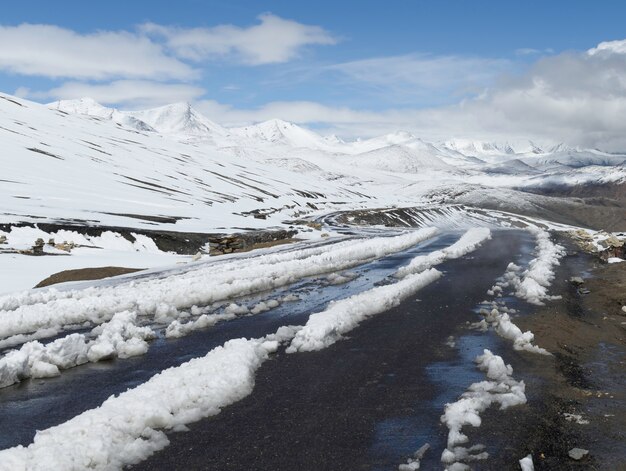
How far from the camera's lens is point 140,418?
761cm

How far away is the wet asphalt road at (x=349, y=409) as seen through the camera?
683 centimetres

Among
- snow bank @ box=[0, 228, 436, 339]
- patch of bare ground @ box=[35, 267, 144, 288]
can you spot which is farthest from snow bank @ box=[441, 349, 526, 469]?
patch of bare ground @ box=[35, 267, 144, 288]

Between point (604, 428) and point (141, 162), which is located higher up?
point (141, 162)

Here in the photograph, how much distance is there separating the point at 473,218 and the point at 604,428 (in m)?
162

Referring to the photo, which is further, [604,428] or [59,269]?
[59,269]

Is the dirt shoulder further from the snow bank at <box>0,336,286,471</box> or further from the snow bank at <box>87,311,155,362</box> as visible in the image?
the snow bank at <box>87,311,155,362</box>

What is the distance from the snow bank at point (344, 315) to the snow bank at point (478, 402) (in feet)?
12.2

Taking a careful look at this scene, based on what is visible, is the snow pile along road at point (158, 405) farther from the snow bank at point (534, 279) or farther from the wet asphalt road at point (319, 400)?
the snow bank at point (534, 279)

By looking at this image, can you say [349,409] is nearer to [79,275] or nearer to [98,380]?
[98,380]

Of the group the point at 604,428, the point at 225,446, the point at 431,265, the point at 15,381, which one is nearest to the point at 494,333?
the point at 604,428

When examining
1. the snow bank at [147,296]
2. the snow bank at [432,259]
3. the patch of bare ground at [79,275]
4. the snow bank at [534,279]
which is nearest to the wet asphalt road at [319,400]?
the snow bank at [147,296]

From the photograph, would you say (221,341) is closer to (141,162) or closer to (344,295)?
(344,295)

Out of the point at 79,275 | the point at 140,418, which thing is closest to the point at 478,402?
the point at 140,418

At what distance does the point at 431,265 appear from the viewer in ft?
90.6
